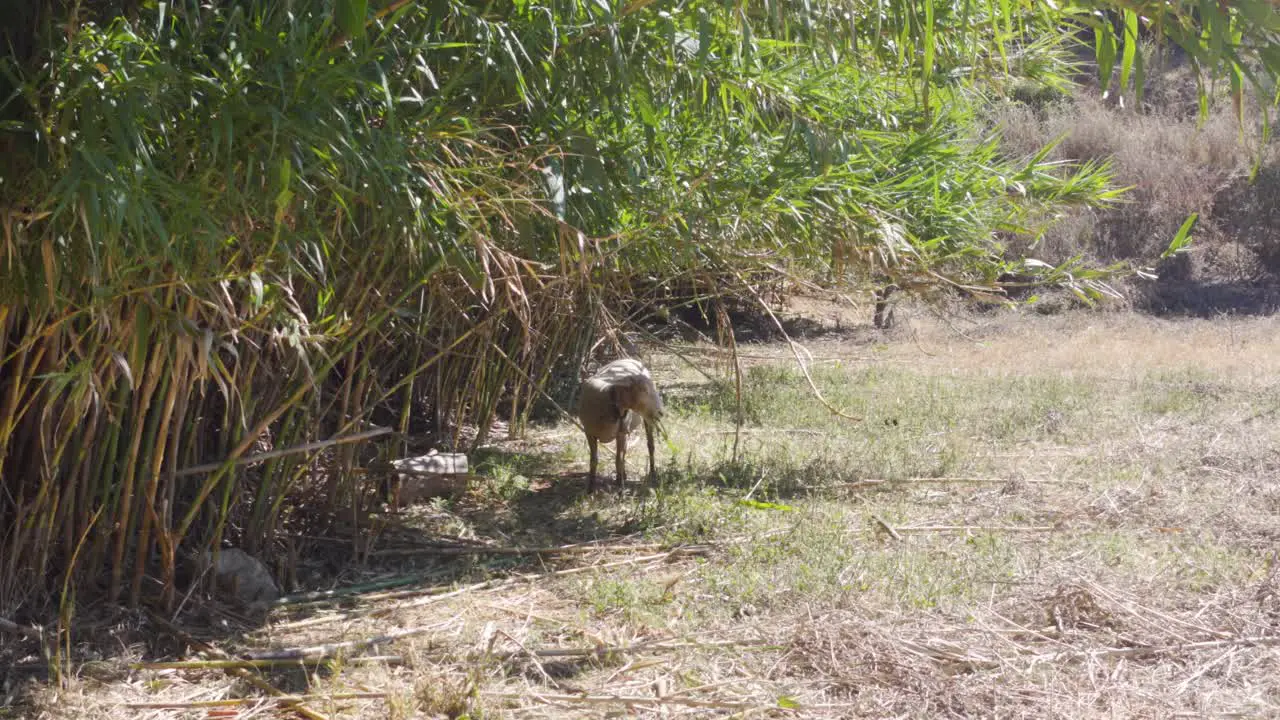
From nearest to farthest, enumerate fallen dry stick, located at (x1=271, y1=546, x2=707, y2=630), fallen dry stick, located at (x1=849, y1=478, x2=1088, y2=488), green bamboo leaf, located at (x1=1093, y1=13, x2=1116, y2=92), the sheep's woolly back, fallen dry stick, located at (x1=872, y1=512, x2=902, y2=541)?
green bamboo leaf, located at (x1=1093, y1=13, x2=1116, y2=92) → fallen dry stick, located at (x1=271, y1=546, x2=707, y2=630) → fallen dry stick, located at (x1=872, y1=512, x2=902, y2=541) → the sheep's woolly back → fallen dry stick, located at (x1=849, y1=478, x2=1088, y2=488)

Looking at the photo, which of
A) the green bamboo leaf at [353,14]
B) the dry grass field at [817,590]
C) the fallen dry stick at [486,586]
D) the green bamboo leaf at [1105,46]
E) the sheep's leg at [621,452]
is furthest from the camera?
the sheep's leg at [621,452]

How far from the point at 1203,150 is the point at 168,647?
627 inches

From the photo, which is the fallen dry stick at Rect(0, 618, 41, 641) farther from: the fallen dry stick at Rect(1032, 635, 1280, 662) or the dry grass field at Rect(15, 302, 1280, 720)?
the fallen dry stick at Rect(1032, 635, 1280, 662)

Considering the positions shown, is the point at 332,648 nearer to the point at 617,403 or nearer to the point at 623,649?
the point at 623,649

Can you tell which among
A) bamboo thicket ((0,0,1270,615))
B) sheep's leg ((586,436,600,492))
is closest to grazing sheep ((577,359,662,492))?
sheep's leg ((586,436,600,492))

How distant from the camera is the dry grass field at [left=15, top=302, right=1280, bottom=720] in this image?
289cm

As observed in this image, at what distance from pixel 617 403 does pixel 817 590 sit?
166 cm

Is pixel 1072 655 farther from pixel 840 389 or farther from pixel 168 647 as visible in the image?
pixel 840 389

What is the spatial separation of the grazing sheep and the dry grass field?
0.92 ft

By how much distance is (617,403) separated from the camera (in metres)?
5.04

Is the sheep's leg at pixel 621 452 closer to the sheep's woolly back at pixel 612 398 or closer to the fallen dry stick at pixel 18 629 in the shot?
the sheep's woolly back at pixel 612 398

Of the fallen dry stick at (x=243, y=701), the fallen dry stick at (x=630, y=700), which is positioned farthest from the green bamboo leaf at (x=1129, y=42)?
the fallen dry stick at (x=243, y=701)

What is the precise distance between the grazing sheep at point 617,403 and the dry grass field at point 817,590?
28cm

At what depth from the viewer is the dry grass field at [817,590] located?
289 centimetres
